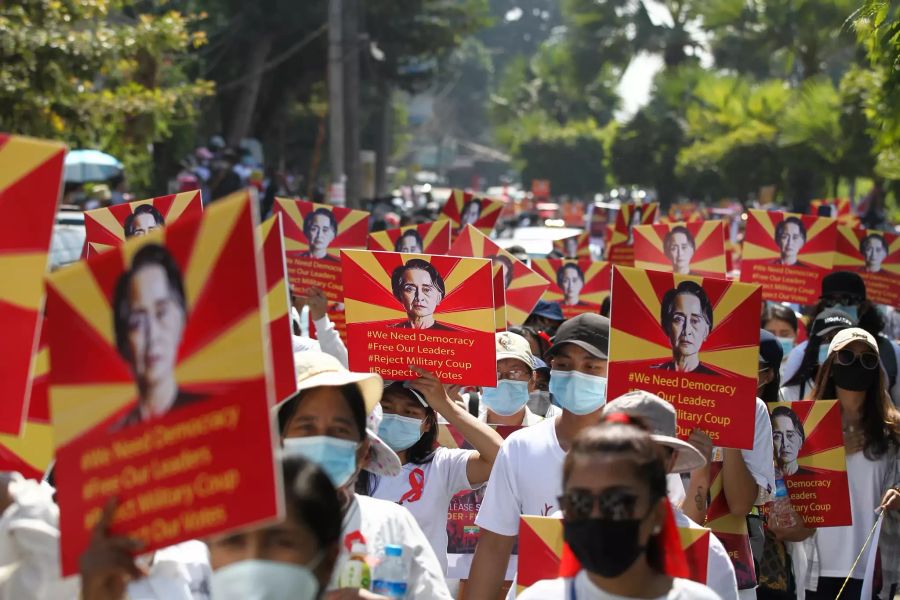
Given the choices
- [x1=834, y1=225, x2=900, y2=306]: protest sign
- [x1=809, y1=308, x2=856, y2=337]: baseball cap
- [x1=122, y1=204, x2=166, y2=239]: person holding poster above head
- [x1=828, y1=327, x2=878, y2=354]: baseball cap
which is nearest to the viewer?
[x1=828, y1=327, x2=878, y2=354]: baseball cap

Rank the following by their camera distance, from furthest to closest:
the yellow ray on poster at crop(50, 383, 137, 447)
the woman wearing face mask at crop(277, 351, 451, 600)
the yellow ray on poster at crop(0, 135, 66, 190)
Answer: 1. the woman wearing face mask at crop(277, 351, 451, 600)
2. the yellow ray on poster at crop(0, 135, 66, 190)
3. the yellow ray on poster at crop(50, 383, 137, 447)

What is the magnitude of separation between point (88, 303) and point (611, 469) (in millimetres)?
1174

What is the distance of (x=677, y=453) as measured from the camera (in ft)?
14.7

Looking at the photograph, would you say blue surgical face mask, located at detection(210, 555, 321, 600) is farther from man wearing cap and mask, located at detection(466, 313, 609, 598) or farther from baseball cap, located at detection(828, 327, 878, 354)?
baseball cap, located at detection(828, 327, 878, 354)

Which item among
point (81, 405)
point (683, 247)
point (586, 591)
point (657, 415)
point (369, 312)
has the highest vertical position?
point (683, 247)

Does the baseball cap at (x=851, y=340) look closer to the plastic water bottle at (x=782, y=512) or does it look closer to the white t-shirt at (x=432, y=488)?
the plastic water bottle at (x=782, y=512)

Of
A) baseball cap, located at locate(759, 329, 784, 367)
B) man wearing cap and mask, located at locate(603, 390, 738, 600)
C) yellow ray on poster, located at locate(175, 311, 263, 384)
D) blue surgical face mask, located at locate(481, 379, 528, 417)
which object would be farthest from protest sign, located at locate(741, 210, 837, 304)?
yellow ray on poster, located at locate(175, 311, 263, 384)

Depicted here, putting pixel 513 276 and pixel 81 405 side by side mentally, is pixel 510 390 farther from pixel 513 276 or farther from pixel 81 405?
pixel 81 405

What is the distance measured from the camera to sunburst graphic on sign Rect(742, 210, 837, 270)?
420 inches

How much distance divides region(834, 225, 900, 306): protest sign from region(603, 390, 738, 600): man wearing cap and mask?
7538 mm

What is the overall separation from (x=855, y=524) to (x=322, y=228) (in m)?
4.30

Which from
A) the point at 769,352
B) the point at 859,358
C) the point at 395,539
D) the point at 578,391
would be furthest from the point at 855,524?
the point at 395,539

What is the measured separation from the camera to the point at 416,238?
10227mm

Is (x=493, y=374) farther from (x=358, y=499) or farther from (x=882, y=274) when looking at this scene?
(x=882, y=274)
